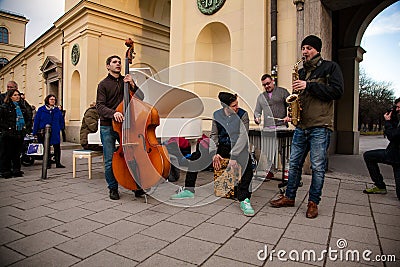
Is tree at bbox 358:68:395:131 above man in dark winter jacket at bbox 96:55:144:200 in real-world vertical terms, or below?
above

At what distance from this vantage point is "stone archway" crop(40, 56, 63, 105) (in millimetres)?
13188

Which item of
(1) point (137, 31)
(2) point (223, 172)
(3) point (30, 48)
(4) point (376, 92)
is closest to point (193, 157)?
(2) point (223, 172)

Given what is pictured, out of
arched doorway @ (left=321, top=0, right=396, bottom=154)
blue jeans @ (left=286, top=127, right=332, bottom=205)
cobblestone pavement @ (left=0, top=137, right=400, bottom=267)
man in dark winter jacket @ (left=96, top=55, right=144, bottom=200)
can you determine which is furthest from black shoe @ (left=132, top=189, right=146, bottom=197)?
arched doorway @ (left=321, top=0, right=396, bottom=154)

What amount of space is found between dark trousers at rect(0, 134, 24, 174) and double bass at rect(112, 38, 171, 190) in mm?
3016

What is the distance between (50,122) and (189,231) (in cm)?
495

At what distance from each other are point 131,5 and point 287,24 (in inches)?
357

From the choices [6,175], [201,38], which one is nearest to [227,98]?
[201,38]

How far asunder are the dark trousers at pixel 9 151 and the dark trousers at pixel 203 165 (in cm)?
354

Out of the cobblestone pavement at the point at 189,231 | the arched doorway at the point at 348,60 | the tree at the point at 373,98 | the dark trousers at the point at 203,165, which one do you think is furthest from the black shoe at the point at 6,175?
the tree at the point at 373,98

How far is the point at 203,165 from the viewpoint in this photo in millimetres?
4320

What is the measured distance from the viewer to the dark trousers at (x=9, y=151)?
16.3ft

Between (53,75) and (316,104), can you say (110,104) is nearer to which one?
(316,104)

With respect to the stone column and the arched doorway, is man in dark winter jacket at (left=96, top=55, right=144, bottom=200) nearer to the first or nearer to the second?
the arched doorway

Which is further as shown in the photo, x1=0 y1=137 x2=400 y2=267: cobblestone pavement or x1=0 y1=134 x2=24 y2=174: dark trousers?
x1=0 y1=134 x2=24 y2=174: dark trousers
